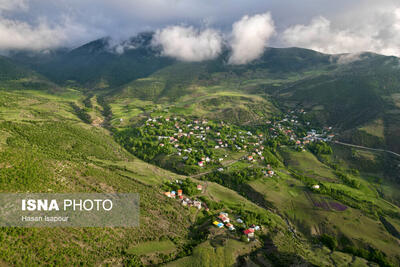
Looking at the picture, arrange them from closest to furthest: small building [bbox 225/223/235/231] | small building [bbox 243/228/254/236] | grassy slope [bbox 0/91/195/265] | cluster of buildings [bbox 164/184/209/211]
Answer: grassy slope [bbox 0/91/195/265]
small building [bbox 243/228/254/236]
small building [bbox 225/223/235/231]
cluster of buildings [bbox 164/184/209/211]

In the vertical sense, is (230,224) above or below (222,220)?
below

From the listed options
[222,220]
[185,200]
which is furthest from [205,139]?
[222,220]

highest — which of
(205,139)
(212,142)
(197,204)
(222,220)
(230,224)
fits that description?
(205,139)

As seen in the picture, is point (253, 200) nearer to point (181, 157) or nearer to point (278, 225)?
point (278, 225)

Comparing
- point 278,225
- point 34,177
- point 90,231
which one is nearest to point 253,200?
point 278,225

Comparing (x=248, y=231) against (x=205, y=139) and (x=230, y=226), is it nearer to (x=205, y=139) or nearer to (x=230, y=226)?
(x=230, y=226)

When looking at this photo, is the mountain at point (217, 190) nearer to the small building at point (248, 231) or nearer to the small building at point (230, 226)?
the small building at point (248, 231)

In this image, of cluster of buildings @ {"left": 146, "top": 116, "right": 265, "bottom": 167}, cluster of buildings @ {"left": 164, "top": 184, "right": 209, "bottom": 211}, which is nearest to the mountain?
cluster of buildings @ {"left": 164, "top": 184, "right": 209, "bottom": 211}

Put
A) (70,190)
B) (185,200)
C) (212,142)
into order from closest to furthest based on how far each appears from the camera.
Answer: (70,190)
(185,200)
(212,142)

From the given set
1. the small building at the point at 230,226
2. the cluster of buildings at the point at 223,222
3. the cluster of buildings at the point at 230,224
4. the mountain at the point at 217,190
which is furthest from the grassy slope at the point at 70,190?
the small building at the point at 230,226

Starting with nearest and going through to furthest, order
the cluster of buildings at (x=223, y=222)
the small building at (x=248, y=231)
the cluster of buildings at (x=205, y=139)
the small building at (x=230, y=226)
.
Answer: the small building at (x=248, y=231), the small building at (x=230, y=226), the cluster of buildings at (x=223, y=222), the cluster of buildings at (x=205, y=139)

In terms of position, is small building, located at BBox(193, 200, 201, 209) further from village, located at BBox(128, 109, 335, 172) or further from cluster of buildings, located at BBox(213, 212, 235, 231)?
village, located at BBox(128, 109, 335, 172)
